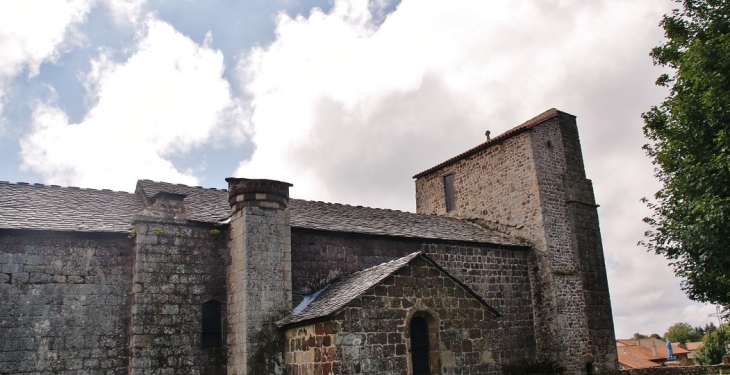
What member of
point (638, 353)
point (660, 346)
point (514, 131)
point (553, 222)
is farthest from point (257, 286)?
point (660, 346)

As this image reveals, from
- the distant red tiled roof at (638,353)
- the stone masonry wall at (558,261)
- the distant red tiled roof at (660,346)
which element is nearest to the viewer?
the stone masonry wall at (558,261)

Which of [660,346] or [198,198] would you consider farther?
[660,346]

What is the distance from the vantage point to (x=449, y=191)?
22266 millimetres

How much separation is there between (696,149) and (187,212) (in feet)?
44.0

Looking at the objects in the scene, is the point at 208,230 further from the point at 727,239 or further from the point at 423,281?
the point at 727,239

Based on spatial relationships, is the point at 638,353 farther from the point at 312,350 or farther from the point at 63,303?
the point at 63,303

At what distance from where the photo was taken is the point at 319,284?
44.9ft

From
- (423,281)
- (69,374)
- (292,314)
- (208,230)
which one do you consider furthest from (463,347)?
(69,374)

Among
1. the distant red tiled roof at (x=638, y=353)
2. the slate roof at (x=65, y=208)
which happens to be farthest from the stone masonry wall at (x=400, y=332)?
the distant red tiled roof at (x=638, y=353)

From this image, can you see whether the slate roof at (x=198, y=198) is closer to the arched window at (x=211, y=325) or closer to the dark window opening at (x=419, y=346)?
the arched window at (x=211, y=325)

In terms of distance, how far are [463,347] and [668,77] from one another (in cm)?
1090

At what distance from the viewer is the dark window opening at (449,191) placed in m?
22.0

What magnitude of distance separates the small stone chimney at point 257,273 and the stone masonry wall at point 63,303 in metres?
2.22

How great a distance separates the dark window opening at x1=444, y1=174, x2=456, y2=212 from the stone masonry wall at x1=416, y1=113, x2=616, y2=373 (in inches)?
25.7
